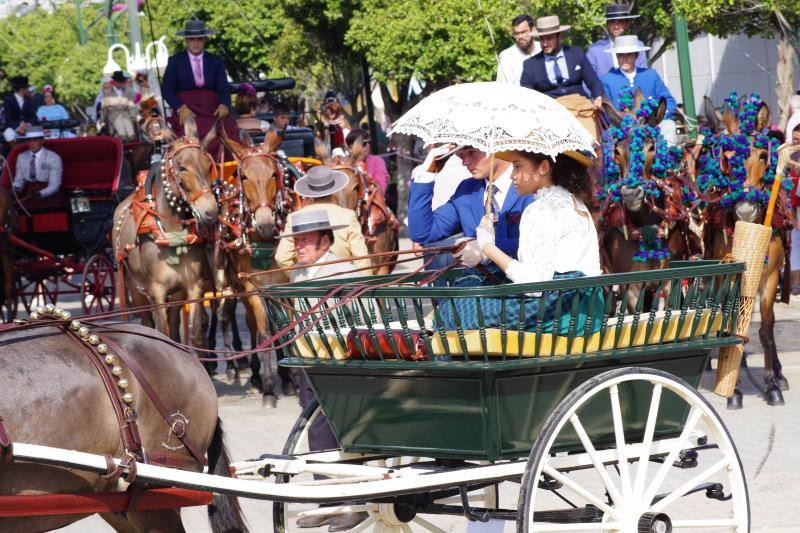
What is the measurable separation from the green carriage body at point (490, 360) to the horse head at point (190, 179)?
497 centimetres

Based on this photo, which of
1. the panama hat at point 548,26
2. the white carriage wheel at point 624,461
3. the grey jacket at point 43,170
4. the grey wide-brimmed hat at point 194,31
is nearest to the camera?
the white carriage wheel at point 624,461

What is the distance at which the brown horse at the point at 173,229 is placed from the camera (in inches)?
421

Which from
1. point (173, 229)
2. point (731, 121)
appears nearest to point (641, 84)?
point (731, 121)

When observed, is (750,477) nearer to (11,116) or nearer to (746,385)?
(746,385)

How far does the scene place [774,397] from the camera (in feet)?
32.5

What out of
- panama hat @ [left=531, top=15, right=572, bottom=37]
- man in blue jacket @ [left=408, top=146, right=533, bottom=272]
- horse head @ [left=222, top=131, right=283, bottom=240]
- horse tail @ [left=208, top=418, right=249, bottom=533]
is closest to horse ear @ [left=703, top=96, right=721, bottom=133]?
panama hat @ [left=531, top=15, right=572, bottom=37]

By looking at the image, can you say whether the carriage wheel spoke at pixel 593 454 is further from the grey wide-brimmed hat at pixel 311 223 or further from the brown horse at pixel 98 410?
the grey wide-brimmed hat at pixel 311 223

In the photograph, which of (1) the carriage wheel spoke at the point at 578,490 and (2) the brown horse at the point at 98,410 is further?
(1) the carriage wheel spoke at the point at 578,490

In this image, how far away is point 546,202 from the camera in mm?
5480

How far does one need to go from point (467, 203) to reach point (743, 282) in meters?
1.78

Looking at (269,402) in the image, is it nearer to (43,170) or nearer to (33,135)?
(43,170)

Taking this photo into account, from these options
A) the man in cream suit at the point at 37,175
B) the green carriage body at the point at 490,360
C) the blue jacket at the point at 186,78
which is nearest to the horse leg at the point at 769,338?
the green carriage body at the point at 490,360

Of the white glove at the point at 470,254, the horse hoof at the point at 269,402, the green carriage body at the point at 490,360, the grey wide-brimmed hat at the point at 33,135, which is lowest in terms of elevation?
the horse hoof at the point at 269,402

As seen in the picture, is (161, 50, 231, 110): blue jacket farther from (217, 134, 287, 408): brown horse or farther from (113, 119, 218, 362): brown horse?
(217, 134, 287, 408): brown horse
